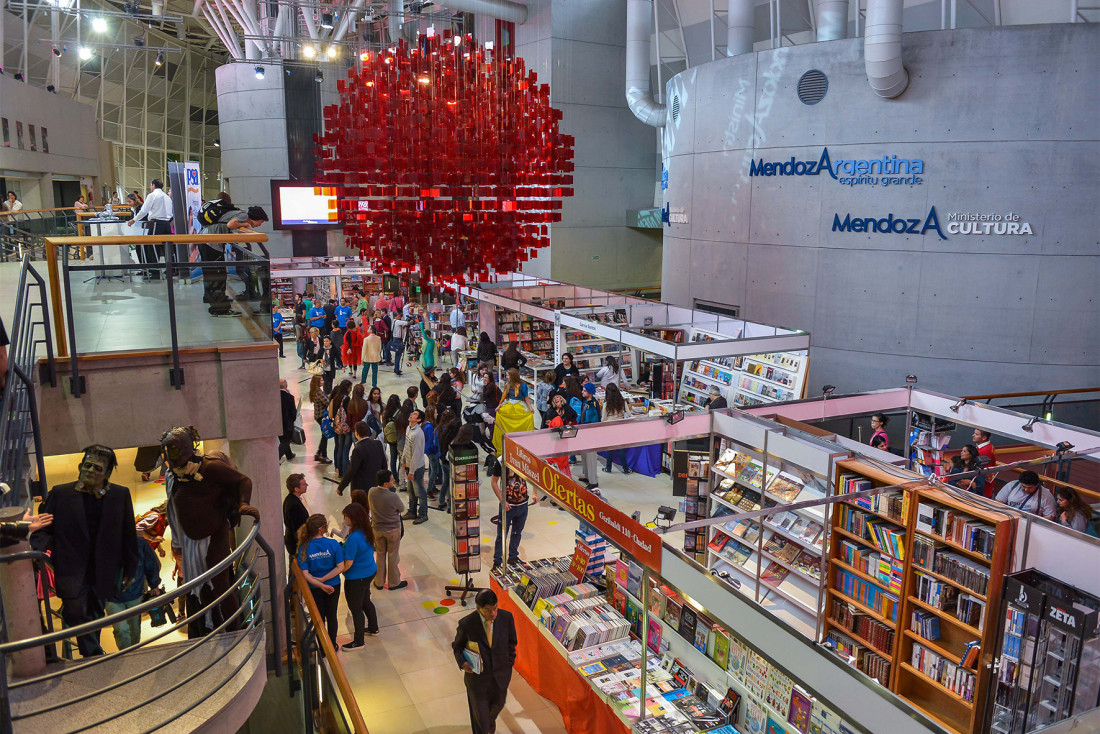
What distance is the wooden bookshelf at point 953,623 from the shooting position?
5188mm

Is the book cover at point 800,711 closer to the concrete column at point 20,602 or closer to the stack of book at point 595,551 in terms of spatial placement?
the stack of book at point 595,551

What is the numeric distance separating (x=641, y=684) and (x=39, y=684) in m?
3.45

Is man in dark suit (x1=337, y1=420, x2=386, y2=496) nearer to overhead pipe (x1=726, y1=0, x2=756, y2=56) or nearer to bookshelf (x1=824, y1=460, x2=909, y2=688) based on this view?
bookshelf (x1=824, y1=460, x2=909, y2=688)

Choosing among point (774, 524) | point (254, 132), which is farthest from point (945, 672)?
point (254, 132)

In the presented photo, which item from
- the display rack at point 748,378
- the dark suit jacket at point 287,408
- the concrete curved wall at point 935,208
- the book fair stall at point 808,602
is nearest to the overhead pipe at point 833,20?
the concrete curved wall at point 935,208

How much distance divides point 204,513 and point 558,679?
2.87 metres

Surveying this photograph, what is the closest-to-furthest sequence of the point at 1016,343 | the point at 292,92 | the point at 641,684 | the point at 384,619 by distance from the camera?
1. the point at 641,684
2. the point at 384,619
3. the point at 1016,343
4. the point at 292,92

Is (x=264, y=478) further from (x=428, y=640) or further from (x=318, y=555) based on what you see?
(x=428, y=640)

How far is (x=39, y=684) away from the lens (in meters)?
3.58

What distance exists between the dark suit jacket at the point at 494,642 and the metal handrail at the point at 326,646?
0.76m

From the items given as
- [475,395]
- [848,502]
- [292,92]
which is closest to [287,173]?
[292,92]

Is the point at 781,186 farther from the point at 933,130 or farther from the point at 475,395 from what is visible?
the point at 475,395

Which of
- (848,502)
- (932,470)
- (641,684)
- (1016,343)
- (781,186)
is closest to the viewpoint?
(641,684)

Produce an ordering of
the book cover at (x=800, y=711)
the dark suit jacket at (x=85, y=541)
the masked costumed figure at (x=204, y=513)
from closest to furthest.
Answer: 1. the dark suit jacket at (x=85, y=541)
2. the masked costumed figure at (x=204, y=513)
3. the book cover at (x=800, y=711)
